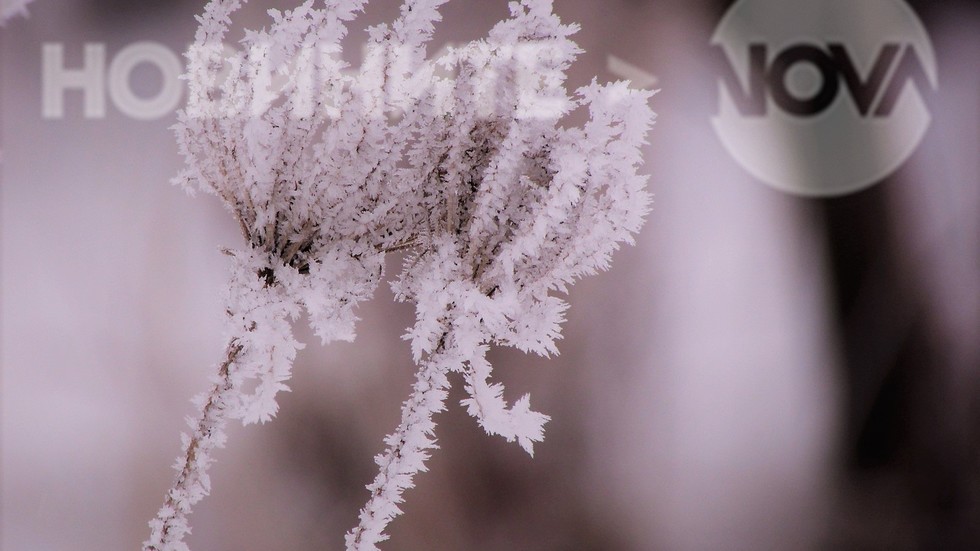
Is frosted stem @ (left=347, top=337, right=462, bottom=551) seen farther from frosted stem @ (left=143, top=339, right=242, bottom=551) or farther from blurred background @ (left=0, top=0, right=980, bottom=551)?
blurred background @ (left=0, top=0, right=980, bottom=551)

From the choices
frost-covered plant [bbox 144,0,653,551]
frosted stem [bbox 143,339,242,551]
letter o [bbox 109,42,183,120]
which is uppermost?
letter o [bbox 109,42,183,120]

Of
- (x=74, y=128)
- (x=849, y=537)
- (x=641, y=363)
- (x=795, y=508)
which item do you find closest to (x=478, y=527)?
(x=641, y=363)

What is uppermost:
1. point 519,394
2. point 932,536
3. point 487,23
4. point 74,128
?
point 487,23

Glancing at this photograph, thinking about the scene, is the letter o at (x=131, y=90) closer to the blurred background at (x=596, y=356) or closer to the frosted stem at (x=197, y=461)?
the blurred background at (x=596, y=356)

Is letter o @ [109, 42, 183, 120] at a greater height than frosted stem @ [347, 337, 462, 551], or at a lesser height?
greater

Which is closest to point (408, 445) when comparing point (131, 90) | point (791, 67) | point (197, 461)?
point (197, 461)

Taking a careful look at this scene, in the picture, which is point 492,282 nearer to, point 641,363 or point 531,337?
point 531,337

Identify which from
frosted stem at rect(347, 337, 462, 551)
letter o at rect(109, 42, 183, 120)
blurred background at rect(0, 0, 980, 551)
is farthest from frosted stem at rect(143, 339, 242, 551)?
letter o at rect(109, 42, 183, 120)
